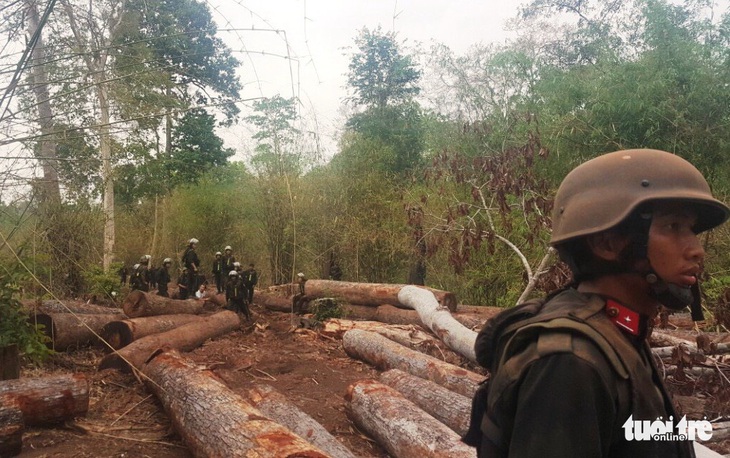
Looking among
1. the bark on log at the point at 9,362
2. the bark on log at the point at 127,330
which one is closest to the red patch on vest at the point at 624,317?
the bark on log at the point at 9,362

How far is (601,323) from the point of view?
1103 mm

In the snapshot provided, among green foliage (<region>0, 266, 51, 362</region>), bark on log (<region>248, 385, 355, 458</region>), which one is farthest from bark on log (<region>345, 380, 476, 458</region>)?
green foliage (<region>0, 266, 51, 362</region>)

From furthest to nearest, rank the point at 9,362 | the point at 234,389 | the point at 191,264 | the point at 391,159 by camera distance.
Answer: the point at 391,159 < the point at 191,264 < the point at 234,389 < the point at 9,362

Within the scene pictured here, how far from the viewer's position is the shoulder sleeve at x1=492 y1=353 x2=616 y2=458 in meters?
0.94

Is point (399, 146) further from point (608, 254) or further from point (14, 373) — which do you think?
point (608, 254)

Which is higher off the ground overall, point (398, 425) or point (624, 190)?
point (624, 190)

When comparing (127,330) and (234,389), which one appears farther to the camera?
(127,330)

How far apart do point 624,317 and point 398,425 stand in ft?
10.5

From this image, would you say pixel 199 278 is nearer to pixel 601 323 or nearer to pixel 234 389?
pixel 234 389

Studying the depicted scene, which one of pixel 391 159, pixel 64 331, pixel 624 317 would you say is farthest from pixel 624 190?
pixel 391 159

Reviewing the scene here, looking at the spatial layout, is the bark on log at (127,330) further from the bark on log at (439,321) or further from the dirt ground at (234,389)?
the bark on log at (439,321)

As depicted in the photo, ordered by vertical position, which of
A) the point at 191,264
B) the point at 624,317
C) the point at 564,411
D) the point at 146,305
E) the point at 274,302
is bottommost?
the point at 274,302

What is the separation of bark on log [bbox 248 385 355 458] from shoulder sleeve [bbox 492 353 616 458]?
327 cm

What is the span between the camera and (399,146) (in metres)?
15.2
